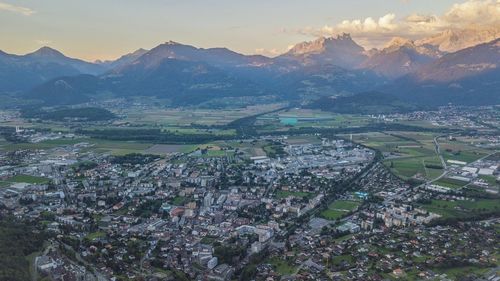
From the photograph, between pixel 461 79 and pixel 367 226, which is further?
pixel 461 79

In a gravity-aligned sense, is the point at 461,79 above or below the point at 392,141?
above

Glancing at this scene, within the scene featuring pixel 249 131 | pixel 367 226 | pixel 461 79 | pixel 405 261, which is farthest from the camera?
pixel 461 79

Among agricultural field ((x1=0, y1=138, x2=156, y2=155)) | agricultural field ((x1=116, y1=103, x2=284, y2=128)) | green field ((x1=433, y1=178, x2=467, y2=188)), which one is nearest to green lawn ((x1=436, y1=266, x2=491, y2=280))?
green field ((x1=433, y1=178, x2=467, y2=188))

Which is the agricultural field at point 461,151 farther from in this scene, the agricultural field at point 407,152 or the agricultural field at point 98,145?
the agricultural field at point 98,145

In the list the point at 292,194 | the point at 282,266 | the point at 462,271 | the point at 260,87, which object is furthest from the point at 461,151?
the point at 260,87

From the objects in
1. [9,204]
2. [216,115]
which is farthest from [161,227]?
[216,115]

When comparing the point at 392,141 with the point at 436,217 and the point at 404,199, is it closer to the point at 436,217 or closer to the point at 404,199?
the point at 404,199
